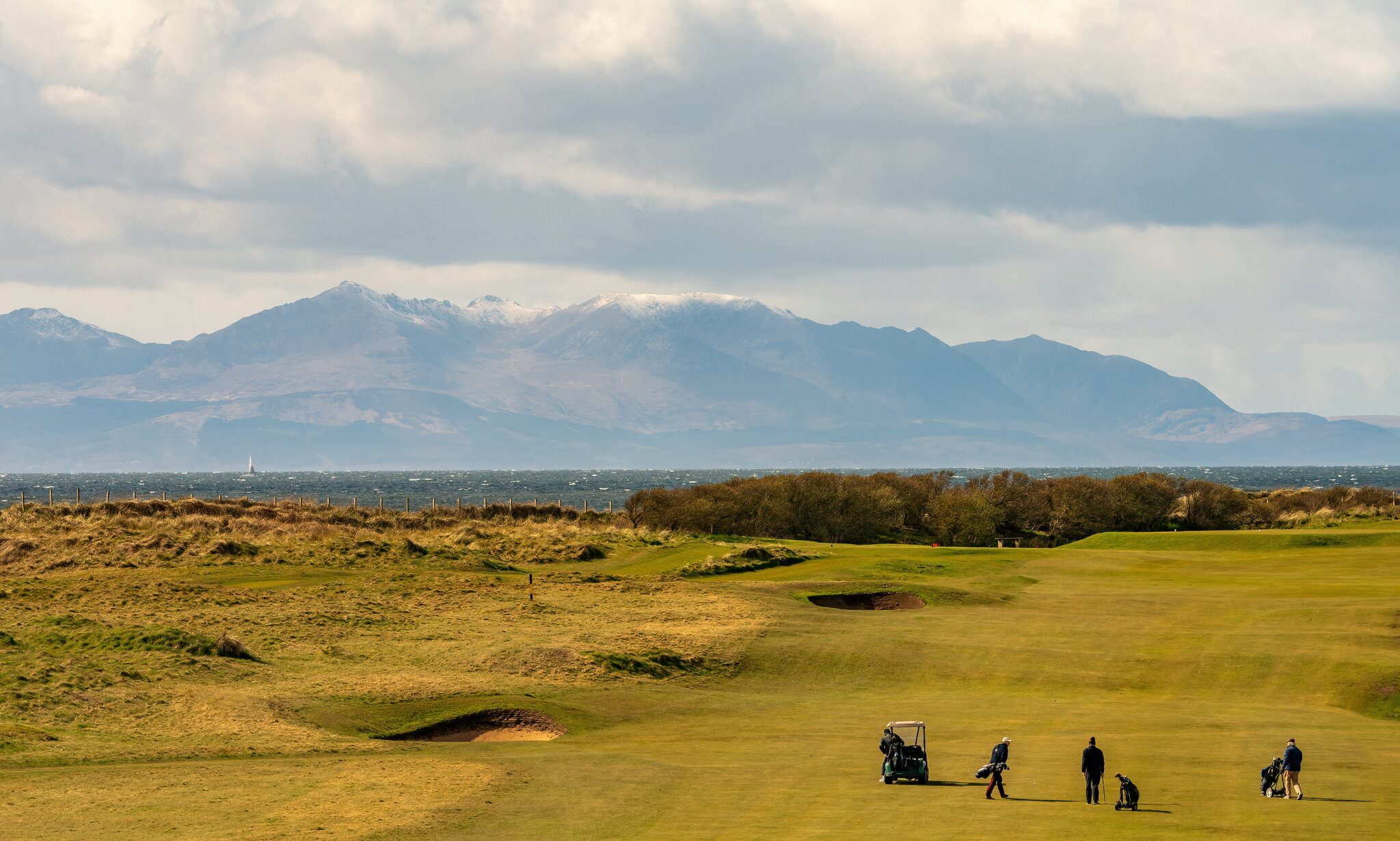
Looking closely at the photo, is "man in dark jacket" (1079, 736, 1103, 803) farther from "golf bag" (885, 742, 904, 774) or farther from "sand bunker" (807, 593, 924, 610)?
"sand bunker" (807, 593, 924, 610)

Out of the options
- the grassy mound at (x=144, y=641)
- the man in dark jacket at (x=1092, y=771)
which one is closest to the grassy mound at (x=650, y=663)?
the grassy mound at (x=144, y=641)

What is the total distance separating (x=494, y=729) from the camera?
118 ft

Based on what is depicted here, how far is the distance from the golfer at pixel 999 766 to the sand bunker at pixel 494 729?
487 inches

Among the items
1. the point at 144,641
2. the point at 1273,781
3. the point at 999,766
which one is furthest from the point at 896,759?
the point at 144,641

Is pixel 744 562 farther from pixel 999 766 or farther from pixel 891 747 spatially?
pixel 999 766

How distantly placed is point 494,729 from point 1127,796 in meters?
17.3

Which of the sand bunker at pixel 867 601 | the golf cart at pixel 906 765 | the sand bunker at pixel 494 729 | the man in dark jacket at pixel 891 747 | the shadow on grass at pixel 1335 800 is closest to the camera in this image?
the shadow on grass at pixel 1335 800

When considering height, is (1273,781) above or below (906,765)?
above

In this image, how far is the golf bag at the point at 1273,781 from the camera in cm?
2580

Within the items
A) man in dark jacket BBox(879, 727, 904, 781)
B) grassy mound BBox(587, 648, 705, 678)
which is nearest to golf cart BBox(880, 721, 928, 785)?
man in dark jacket BBox(879, 727, 904, 781)

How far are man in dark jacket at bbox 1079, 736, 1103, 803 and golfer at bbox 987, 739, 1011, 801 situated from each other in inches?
59.8

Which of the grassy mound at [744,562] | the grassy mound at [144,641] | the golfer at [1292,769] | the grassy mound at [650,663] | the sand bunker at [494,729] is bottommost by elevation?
the sand bunker at [494,729]

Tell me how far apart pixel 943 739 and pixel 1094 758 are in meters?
7.31

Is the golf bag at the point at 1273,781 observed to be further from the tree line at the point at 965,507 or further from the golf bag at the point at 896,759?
the tree line at the point at 965,507
